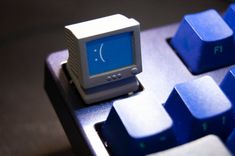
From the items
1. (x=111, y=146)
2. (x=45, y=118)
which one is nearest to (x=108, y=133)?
(x=111, y=146)

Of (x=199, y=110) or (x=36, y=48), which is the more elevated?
(x=199, y=110)

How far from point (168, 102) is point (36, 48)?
410 millimetres

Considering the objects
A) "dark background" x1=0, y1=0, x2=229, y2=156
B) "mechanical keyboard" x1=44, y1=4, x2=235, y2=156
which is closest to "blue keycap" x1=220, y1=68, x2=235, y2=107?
"mechanical keyboard" x1=44, y1=4, x2=235, y2=156

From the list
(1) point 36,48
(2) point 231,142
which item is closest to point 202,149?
(2) point 231,142

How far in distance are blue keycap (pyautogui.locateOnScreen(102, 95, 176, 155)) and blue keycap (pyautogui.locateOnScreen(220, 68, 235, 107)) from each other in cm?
7

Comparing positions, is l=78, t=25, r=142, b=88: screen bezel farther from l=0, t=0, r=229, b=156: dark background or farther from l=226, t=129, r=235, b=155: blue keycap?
l=0, t=0, r=229, b=156: dark background

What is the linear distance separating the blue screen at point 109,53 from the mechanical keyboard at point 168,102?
0.10 feet

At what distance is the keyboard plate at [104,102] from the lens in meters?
0.43

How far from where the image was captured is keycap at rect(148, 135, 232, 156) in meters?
0.36

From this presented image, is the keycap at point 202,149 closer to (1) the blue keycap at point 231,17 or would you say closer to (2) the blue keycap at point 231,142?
(2) the blue keycap at point 231,142

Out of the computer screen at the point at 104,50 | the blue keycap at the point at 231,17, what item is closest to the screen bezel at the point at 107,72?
the computer screen at the point at 104,50

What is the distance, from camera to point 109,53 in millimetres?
431

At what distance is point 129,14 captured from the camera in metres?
0.84

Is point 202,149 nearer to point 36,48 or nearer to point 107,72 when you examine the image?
point 107,72
